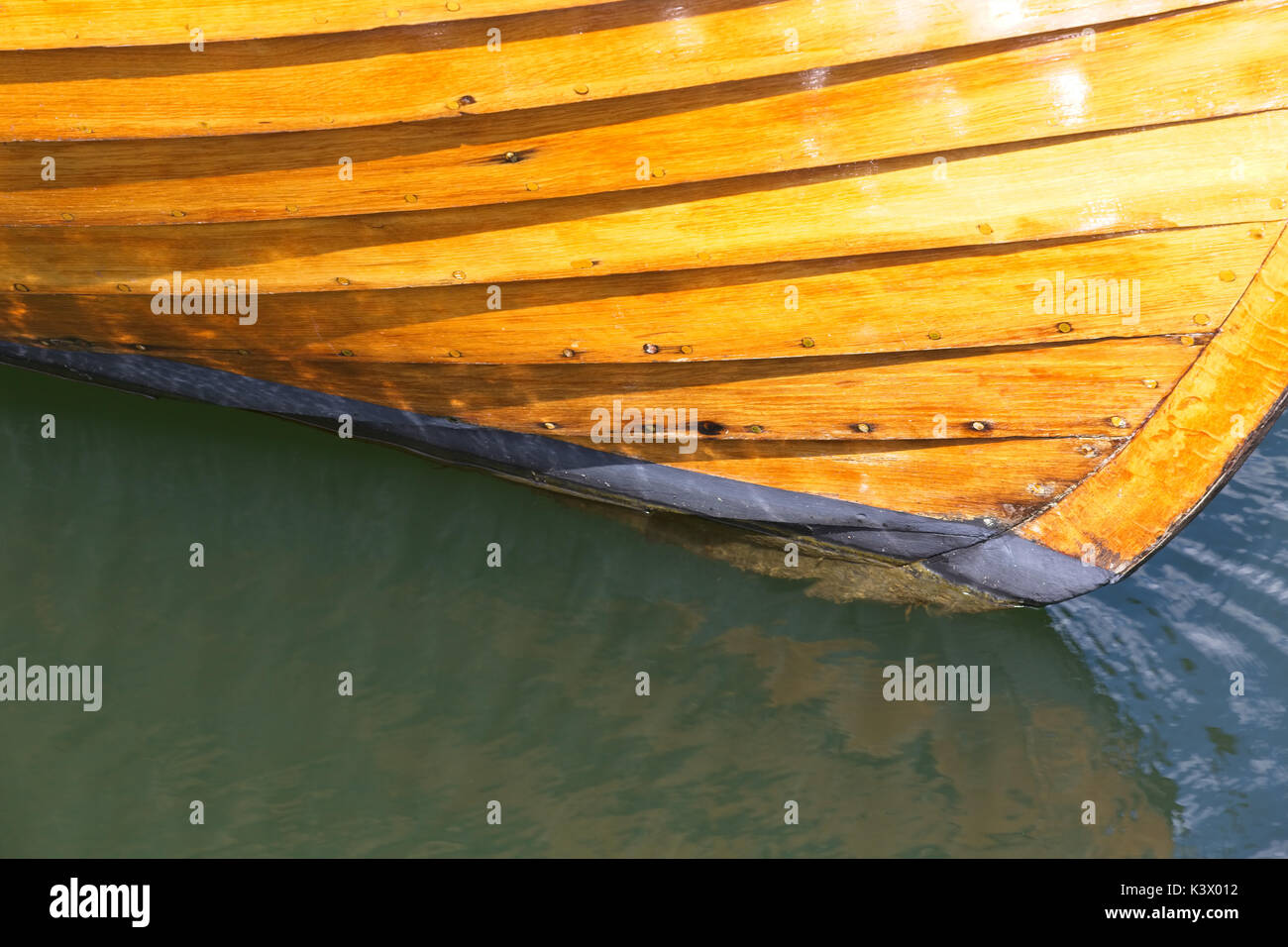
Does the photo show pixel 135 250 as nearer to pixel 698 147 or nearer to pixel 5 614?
pixel 5 614

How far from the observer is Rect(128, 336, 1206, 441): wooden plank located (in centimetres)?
289

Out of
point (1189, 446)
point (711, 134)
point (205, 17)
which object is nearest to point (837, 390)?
point (711, 134)

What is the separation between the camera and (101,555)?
362cm

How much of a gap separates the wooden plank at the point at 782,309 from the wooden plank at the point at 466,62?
463 mm

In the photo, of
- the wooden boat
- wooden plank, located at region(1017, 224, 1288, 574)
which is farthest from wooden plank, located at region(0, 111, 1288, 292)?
wooden plank, located at region(1017, 224, 1288, 574)

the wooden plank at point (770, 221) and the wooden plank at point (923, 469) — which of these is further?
the wooden plank at point (923, 469)

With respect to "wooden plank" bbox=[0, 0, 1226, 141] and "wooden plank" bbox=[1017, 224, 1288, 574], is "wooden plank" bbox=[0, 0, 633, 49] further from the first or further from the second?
"wooden plank" bbox=[1017, 224, 1288, 574]

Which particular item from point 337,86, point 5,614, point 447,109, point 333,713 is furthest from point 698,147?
Result: point 5,614

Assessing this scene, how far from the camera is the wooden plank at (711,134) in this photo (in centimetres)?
254

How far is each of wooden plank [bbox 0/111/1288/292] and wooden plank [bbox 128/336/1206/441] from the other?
301mm

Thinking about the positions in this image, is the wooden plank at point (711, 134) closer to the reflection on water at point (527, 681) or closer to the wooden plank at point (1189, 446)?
the wooden plank at point (1189, 446)

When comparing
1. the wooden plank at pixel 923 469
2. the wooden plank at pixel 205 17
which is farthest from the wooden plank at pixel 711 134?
the wooden plank at pixel 923 469

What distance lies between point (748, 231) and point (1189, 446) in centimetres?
114
